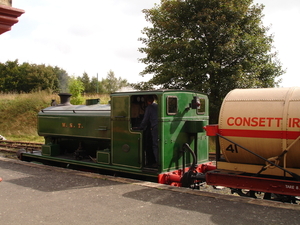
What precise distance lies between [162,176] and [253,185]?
208cm

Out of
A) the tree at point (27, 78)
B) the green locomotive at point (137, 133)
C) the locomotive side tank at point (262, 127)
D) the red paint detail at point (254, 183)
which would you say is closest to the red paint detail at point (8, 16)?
the green locomotive at point (137, 133)

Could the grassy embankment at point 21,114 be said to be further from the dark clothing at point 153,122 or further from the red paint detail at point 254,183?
the red paint detail at point 254,183

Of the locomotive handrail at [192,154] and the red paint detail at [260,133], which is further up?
the red paint detail at [260,133]

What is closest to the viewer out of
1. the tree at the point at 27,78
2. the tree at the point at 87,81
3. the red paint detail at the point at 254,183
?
the red paint detail at the point at 254,183

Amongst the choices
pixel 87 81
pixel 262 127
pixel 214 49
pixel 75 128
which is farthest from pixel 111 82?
pixel 262 127

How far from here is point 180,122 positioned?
739 centimetres

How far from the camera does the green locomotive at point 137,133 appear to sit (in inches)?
277

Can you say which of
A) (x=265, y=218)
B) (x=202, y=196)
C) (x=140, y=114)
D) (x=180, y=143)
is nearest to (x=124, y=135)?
(x=140, y=114)

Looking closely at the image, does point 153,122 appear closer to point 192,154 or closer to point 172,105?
point 172,105

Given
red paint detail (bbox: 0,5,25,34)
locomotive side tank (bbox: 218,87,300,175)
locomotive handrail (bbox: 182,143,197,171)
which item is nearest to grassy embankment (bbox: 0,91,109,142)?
locomotive handrail (bbox: 182,143,197,171)

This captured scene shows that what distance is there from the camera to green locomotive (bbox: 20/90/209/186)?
7.02 meters

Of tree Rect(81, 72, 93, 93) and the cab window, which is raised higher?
tree Rect(81, 72, 93, 93)

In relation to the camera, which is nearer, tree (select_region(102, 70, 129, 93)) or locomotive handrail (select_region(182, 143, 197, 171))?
locomotive handrail (select_region(182, 143, 197, 171))

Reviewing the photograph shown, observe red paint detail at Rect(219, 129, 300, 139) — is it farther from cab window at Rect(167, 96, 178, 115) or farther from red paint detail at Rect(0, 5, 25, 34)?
red paint detail at Rect(0, 5, 25, 34)
